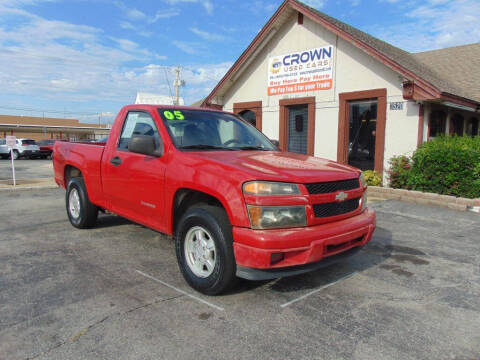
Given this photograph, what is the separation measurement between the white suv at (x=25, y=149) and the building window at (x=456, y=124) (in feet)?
91.7

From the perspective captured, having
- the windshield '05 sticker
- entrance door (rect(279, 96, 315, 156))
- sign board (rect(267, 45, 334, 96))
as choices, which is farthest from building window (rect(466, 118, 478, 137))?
the windshield '05 sticker

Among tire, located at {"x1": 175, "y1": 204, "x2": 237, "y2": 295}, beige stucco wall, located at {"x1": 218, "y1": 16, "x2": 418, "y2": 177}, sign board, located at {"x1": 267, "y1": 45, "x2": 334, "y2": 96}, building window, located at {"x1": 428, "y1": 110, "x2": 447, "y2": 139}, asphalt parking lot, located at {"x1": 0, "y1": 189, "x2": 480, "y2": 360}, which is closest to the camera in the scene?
asphalt parking lot, located at {"x1": 0, "y1": 189, "x2": 480, "y2": 360}

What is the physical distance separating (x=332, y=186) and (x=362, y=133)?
8.37m

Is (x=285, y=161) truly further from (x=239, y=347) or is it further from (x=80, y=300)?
(x=80, y=300)

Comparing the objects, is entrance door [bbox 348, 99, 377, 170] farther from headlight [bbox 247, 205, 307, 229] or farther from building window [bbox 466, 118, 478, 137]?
headlight [bbox 247, 205, 307, 229]

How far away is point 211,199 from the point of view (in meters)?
3.55

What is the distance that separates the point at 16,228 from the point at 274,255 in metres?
4.99

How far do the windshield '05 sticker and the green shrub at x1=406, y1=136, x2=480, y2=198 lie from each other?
6870mm

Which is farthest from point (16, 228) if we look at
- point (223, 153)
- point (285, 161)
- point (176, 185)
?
point (285, 161)

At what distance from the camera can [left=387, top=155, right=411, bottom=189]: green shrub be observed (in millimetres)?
9573

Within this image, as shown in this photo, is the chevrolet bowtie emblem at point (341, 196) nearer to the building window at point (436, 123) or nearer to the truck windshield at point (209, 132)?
the truck windshield at point (209, 132)

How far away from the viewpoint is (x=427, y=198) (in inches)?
335

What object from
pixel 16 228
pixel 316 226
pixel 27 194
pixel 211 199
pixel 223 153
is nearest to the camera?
pixel 316 226

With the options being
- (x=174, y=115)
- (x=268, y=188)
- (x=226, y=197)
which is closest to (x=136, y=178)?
(x=174, y=115)
